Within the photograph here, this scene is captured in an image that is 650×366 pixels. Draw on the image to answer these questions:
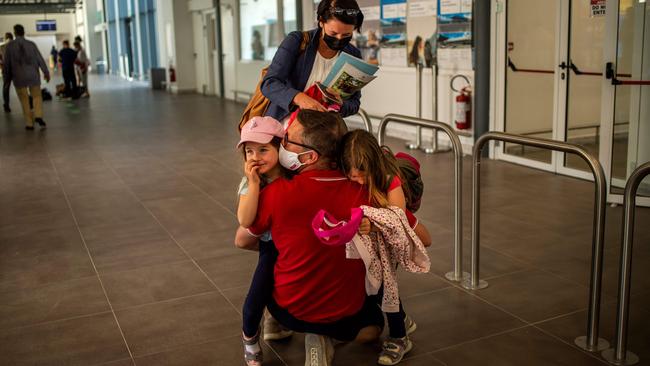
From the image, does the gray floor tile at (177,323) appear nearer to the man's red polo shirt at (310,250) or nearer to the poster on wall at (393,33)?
the man's red polo shirt at (310,250)

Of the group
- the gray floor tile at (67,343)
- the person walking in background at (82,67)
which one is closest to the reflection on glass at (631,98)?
the gray floor tile at (67,343)

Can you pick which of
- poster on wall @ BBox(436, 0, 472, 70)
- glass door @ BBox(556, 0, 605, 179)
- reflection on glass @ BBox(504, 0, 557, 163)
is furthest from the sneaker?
poster on wall @ BBox(436, 0, 472, 70)

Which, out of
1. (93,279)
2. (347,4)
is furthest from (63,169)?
(347,4)

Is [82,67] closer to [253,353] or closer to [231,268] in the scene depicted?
[231,268]

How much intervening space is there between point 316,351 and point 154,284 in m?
1.47

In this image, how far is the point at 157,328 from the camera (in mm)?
3234

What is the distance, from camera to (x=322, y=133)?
101 inches

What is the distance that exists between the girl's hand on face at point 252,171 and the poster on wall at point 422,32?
19.6 feet

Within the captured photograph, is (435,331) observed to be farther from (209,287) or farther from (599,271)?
(209,287)

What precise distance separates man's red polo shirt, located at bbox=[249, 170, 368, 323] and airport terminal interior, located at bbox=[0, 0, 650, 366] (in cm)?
33

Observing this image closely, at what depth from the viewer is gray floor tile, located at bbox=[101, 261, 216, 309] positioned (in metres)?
3.63

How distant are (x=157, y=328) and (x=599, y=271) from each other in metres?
1.96

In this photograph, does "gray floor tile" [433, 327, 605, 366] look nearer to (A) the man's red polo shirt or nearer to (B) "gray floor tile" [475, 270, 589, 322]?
(B) "gray floor tile" [475, 270, 589, 322]

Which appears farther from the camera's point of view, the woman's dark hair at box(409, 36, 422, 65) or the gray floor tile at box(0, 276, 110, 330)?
the woman's dark hair at box(409, 36, 422, 65)
